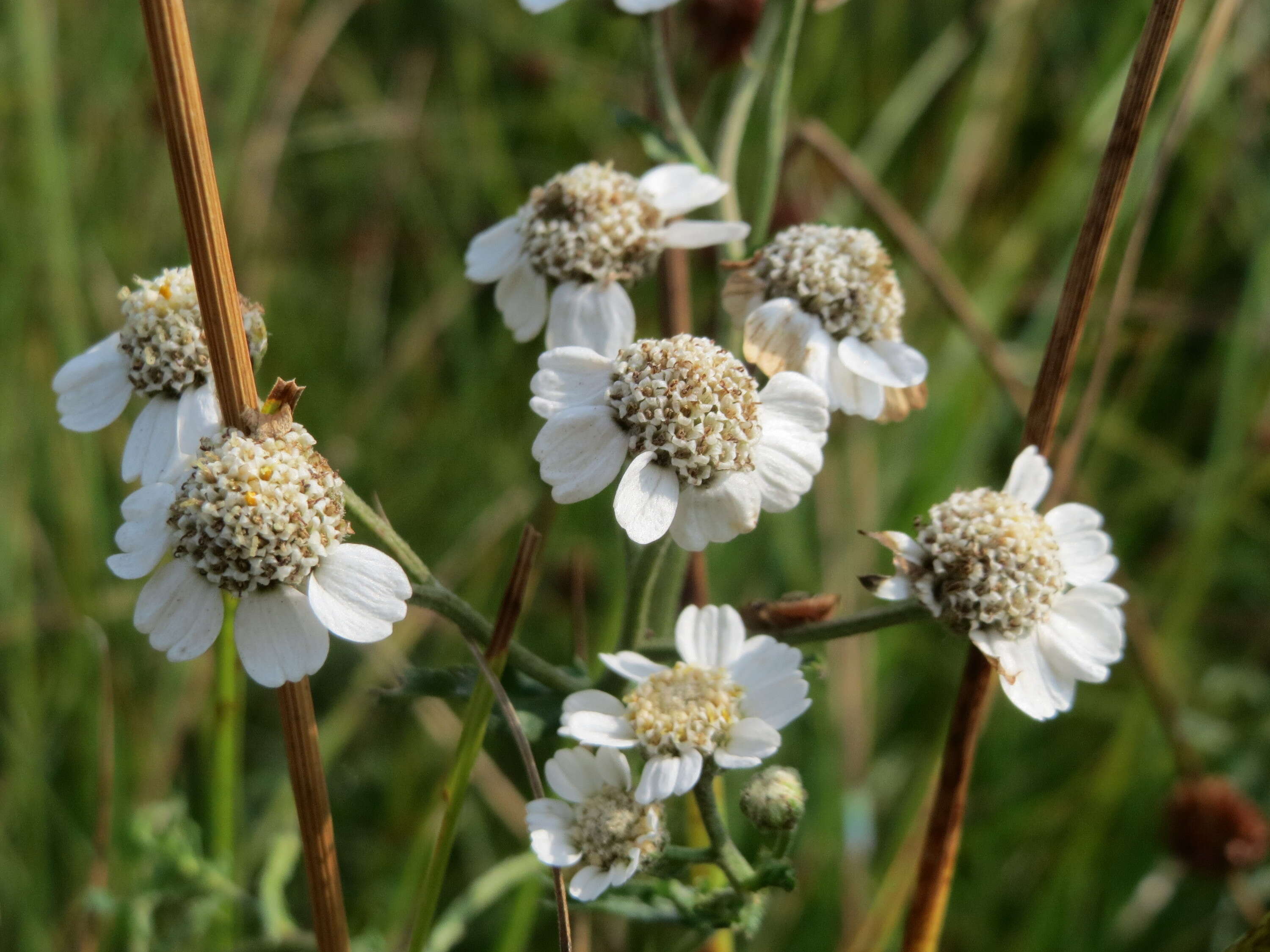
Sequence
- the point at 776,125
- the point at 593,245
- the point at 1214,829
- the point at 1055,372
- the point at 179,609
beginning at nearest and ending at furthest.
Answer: the point at 179,609 → the point at 1055,372 → the point at 593,245 → the point at 776,125 → the point at 1214,829

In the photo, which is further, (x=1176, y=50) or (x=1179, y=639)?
(x=1176, y=50)

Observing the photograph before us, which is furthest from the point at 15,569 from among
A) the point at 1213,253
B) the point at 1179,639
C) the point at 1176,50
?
the point at 1213,253

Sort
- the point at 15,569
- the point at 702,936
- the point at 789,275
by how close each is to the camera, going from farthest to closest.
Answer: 1. the point at 15,569
2. the point at 789,275
3. the point at 702,936

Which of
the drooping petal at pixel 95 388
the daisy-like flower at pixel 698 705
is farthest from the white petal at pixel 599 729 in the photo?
the drooping petal at pixel 95 388

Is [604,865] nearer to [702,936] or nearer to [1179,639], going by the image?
[702,936]

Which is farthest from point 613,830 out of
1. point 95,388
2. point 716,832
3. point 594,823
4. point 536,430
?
point 536,430

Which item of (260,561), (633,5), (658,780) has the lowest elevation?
(658,780)

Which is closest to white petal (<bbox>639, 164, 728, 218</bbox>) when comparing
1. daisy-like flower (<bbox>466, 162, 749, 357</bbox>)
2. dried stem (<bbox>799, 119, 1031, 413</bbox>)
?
daisy-like flower (<bbox>466, 162, 749, 357</bbox>)

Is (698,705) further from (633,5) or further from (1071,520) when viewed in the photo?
(633,5)
